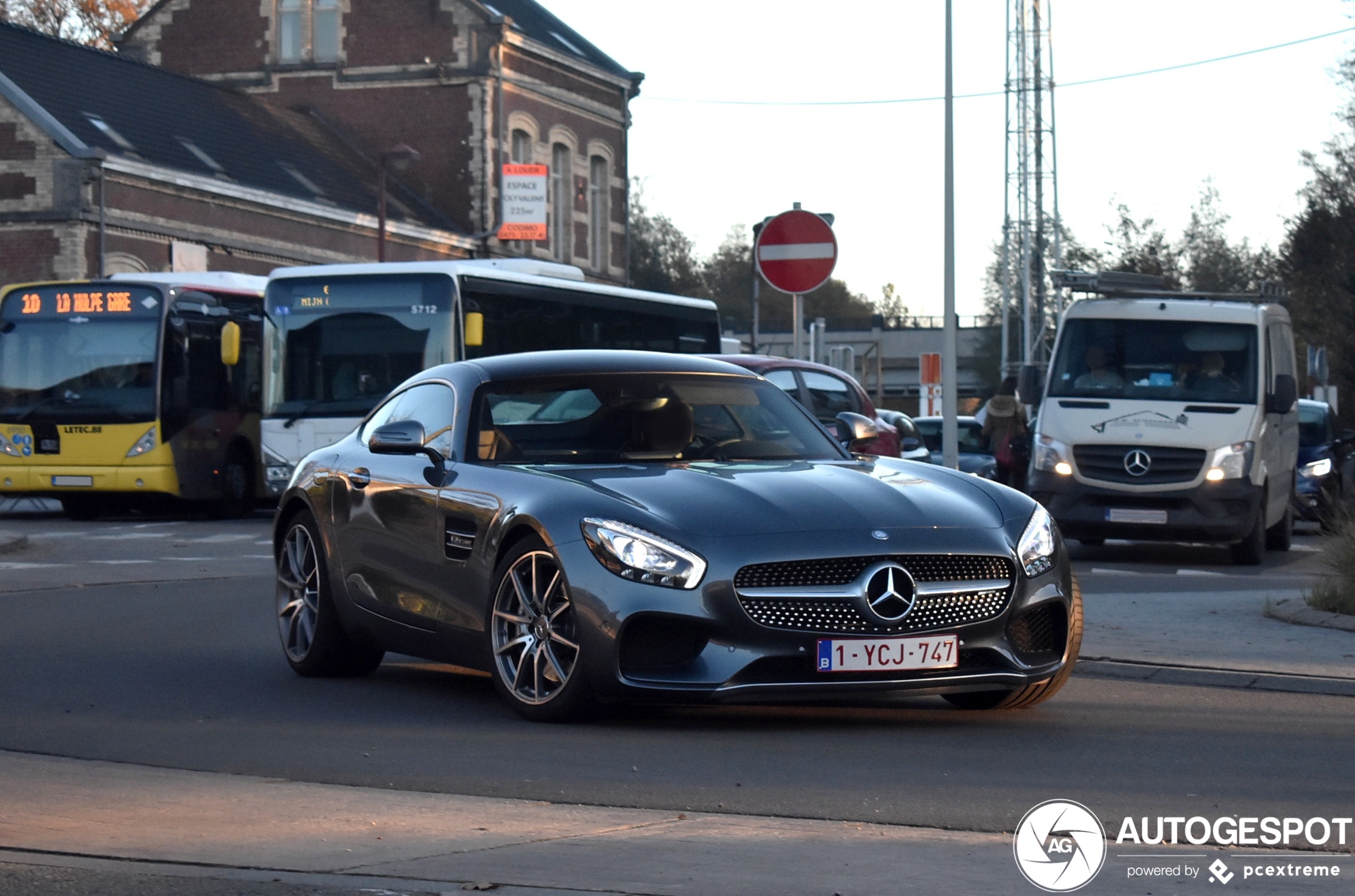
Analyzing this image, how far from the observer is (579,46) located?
64938 mm

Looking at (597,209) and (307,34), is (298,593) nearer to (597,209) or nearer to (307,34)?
(307,34)

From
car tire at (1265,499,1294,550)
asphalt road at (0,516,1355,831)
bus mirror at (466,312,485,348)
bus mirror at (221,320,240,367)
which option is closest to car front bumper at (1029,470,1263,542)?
car tire at (1265,499,1294,550)

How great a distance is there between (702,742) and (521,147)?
2114 inches

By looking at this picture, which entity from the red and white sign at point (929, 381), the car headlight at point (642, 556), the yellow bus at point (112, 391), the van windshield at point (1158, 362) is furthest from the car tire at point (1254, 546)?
the red and white sign at point (929, 381)

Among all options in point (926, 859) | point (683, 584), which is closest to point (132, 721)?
point (683, 584)

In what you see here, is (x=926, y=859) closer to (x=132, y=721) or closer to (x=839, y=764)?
(x=839, y=764)

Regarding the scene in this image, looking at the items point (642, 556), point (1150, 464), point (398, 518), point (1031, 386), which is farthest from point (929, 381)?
point (642, 556)

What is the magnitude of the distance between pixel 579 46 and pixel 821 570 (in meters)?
59.0

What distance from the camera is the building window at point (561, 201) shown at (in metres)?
62.6

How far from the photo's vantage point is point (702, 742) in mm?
7504

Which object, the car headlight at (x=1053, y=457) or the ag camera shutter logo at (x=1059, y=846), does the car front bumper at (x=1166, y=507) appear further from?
the ag camera shutter logo at (x=1059, y=846)

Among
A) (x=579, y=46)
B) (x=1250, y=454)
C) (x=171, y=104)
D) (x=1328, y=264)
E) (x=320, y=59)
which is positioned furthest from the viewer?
(x=579, y=46)

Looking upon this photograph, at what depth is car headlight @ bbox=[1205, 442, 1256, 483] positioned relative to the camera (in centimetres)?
1806

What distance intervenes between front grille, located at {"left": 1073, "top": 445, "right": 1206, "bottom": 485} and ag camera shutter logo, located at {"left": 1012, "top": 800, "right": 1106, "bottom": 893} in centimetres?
1234
